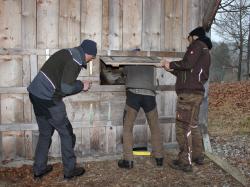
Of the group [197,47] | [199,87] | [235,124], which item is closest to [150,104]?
[199,87]

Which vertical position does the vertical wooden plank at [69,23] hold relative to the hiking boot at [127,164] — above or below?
above

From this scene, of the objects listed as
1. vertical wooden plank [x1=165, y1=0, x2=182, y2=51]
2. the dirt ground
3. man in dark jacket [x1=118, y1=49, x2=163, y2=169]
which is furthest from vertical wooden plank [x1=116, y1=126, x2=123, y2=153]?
vertical wooden plank [x1=165, y1=0, x2=182, y2=51]

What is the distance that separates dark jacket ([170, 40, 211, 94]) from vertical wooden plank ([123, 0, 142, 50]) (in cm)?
94

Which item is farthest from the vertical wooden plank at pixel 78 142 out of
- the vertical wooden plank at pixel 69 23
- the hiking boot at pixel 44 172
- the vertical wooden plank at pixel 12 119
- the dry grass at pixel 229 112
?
the dry grass at pixel 229 112

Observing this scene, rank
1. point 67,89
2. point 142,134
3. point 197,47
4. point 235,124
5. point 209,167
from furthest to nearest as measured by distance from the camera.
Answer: point 235,124
point 142,134
point 209,167
point 197,47
point 67,89

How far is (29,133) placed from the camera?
601 cm

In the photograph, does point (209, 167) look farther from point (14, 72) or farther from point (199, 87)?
point (14, 72)

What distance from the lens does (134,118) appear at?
19.4 ft

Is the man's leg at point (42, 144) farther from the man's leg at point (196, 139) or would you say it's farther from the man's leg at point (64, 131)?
the man's leg at point (196, 139)

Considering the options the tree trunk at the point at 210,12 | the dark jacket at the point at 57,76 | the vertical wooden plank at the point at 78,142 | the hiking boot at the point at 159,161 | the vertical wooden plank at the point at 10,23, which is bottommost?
the hiking boot at the point at 159,161

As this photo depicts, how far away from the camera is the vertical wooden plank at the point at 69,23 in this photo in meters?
5.93

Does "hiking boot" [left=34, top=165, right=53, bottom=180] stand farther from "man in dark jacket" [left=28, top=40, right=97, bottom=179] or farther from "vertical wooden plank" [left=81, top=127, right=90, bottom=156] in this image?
"vertical wooden plank" [left=81, top=127, right=90, bottom=156]

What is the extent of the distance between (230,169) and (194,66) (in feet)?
6.28

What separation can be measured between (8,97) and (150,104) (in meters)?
2.44
